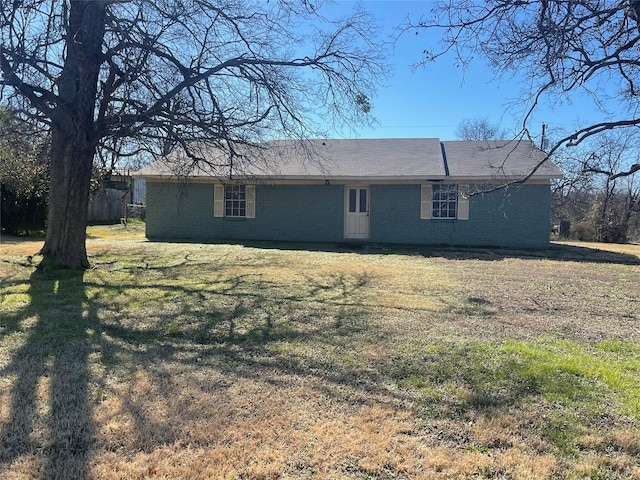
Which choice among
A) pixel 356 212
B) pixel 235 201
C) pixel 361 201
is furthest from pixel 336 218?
pixel 235 201

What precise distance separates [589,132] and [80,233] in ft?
28.0

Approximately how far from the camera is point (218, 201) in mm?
16422

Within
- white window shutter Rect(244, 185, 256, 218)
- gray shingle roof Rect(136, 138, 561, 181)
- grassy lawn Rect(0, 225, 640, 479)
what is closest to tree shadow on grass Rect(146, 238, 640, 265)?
white window shutter Rect(244, 185, 256, 218)

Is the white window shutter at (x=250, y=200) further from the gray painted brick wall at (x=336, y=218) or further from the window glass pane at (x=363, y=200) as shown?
the window glass pane at (x=363, y=200)

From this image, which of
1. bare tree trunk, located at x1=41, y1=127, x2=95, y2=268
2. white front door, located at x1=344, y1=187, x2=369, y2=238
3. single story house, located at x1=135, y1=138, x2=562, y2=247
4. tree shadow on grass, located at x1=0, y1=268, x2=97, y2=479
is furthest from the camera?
white front door, located at x1=344, y1=187, x2=369, y2=238

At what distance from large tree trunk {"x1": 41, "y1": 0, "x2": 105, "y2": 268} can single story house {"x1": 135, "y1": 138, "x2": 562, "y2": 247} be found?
5588mm

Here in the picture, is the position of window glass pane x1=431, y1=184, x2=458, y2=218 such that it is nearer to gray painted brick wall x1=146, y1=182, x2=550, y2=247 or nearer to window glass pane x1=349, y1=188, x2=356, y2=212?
gray painted brick wall x1=146, y1=182, x2=550, y2=247

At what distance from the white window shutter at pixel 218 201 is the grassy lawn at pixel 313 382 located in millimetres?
9120

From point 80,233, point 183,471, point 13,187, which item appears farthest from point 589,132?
point 13,187

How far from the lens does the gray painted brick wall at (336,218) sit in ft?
49.1

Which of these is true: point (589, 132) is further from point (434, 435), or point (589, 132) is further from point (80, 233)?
point (80, 233)

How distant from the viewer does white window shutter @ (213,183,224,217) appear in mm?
16344

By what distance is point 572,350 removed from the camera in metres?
4.41

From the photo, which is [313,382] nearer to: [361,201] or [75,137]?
[75,137]
